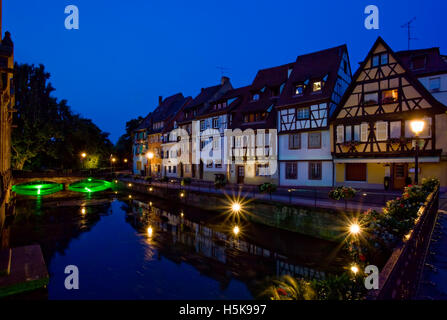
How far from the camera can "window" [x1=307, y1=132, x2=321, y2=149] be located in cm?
2334

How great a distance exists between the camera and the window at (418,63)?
21625mm

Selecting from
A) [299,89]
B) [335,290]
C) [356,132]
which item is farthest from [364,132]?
[335,290]

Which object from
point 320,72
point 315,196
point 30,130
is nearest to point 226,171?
point 320,72

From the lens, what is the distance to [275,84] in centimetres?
2888

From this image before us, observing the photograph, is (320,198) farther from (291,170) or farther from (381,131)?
(291,170)

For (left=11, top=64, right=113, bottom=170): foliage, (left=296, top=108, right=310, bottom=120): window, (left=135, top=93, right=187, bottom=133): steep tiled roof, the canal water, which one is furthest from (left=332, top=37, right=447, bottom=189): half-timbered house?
(left=11, top=64, right=113, bottom=170): foliage

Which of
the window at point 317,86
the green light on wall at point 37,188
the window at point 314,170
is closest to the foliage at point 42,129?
the green light on wall at point 37,188

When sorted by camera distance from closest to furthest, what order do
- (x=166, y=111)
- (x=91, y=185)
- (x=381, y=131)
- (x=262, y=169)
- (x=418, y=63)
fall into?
(x=381, y=131)
(x=418, y=63)
(x=262, y=169)
(x=91, y=185)
(x=166, y=111)

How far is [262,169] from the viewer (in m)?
27.1

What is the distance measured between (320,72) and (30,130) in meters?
40.0

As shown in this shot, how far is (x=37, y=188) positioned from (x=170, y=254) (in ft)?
90.4
